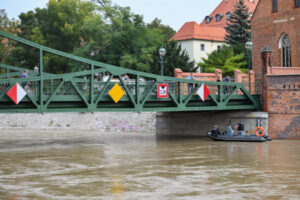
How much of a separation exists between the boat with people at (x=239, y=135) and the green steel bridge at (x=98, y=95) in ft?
4.57

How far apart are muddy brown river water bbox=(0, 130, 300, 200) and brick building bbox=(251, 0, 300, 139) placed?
79.7 inches

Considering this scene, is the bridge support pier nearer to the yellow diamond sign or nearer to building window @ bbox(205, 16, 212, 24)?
the yellow diamond sign

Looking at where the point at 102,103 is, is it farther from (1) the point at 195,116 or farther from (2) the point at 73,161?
(1) the point at 195,116

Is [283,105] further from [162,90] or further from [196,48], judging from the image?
[196,48]

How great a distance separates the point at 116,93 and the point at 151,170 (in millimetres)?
7443

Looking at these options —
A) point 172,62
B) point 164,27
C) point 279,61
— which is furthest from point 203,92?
point 164,27

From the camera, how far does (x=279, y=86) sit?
33.2m

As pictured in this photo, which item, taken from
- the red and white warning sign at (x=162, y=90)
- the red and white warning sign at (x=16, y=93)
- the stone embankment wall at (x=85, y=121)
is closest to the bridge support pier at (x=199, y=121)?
the stone embankment wall at (x=85, y=121)

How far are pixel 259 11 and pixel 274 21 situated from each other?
2.43m

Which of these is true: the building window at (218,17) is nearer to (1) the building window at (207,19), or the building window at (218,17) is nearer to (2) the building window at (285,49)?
(1) the building window at (207,19)

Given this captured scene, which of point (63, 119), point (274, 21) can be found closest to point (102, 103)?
point (63, 119)

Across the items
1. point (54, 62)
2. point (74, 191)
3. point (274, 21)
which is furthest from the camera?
point (54, 62)

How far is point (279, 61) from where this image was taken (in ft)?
150

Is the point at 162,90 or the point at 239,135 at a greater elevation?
the point at 162,90
